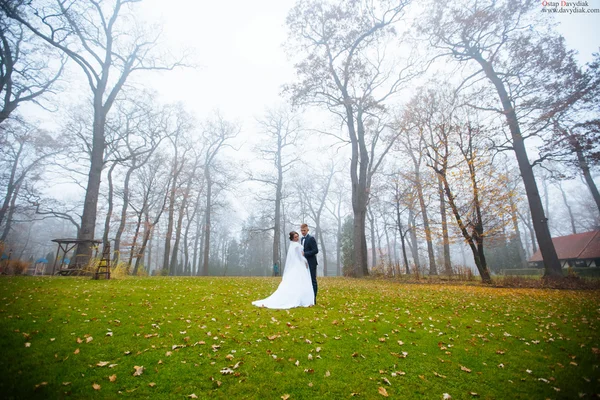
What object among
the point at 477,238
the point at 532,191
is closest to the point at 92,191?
the point at 477,238

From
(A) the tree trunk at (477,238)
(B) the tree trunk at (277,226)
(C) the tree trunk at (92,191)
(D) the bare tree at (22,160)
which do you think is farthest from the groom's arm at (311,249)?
(D) the bare tree at (22,160)

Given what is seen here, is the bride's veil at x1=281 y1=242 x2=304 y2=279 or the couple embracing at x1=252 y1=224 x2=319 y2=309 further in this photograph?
the bride's veil at x1=281 y1=242 x2=304 y2=279

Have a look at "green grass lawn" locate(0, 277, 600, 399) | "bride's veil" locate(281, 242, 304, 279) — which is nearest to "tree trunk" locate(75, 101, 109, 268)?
"green grass lawn" locate(0, 277, 600, 399)

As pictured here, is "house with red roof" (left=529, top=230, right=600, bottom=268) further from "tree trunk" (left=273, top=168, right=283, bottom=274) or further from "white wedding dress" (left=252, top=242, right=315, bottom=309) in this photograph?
"white wedding dress" (left=252, top=242, right=315, bottom=309)

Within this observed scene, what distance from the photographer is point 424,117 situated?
651 inches

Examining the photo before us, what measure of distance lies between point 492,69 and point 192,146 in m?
27.8

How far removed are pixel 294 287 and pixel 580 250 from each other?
118 feet

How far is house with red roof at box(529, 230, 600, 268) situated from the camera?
81.8ft

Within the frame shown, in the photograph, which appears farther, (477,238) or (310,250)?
(477,238)

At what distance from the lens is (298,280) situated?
307 inches

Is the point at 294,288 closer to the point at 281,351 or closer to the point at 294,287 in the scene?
the point at 294,287

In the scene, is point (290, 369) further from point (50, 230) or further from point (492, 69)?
point (50, 230)

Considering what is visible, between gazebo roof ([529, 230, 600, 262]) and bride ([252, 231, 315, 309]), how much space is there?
31401 mm

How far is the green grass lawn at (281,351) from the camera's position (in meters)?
3.26
